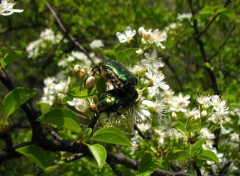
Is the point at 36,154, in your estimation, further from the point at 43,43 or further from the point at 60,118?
the point at 43,43

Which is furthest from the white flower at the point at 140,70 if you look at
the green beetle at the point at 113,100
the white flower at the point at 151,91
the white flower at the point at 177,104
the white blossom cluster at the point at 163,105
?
the white flower at the point at 177,104

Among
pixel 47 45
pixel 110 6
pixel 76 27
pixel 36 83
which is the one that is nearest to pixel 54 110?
pixel 47 45

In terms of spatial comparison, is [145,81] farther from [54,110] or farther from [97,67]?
[54,110]

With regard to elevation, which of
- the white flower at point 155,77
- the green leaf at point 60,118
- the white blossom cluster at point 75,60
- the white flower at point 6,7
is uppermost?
the white blossom cluster at point 75,60

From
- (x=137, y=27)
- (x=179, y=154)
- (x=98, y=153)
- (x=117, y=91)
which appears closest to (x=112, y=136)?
(x=98, y=153)

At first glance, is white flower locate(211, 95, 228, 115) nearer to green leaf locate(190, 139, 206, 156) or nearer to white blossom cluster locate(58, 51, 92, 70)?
green leaf locate(190, 139, 206, 156)

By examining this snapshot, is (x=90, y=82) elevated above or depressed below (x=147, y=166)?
above

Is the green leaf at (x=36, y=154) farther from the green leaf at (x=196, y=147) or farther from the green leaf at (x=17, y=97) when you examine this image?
the green leaf at (x=196, y=147)
